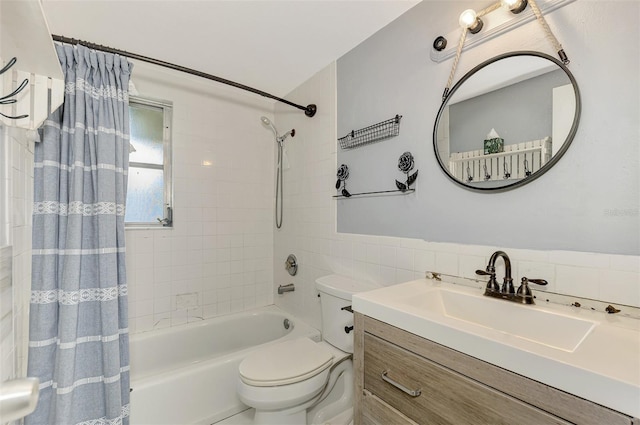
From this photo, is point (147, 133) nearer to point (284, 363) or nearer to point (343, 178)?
point (343, 178)

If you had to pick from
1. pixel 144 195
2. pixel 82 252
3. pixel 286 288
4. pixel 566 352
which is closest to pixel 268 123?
pixel 144 195

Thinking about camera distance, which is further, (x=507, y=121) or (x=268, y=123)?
(x=268, y=123)

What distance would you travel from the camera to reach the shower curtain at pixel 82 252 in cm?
122

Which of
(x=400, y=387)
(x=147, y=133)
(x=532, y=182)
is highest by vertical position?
(x=147, y=133)

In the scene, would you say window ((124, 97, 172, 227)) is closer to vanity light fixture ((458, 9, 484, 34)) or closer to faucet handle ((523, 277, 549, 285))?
vanity light fixture ((458, 9, 484, 34))

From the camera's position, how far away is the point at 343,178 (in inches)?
73.9

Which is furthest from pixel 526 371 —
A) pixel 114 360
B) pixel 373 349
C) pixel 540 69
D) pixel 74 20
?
pixel 74 20

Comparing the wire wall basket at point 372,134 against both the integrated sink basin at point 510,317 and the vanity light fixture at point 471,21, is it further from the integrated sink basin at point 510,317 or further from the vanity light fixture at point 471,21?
the integrated sink basin at point 510,317

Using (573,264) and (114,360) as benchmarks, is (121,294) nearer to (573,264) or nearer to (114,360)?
(114,360)

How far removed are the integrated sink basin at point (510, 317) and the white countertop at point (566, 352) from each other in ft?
0.06

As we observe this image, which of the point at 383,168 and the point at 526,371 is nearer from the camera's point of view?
the point at 526,371

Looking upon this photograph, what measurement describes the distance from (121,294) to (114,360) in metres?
0.30

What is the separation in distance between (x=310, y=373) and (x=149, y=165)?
1876mm

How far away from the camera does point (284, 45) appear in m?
1.81
